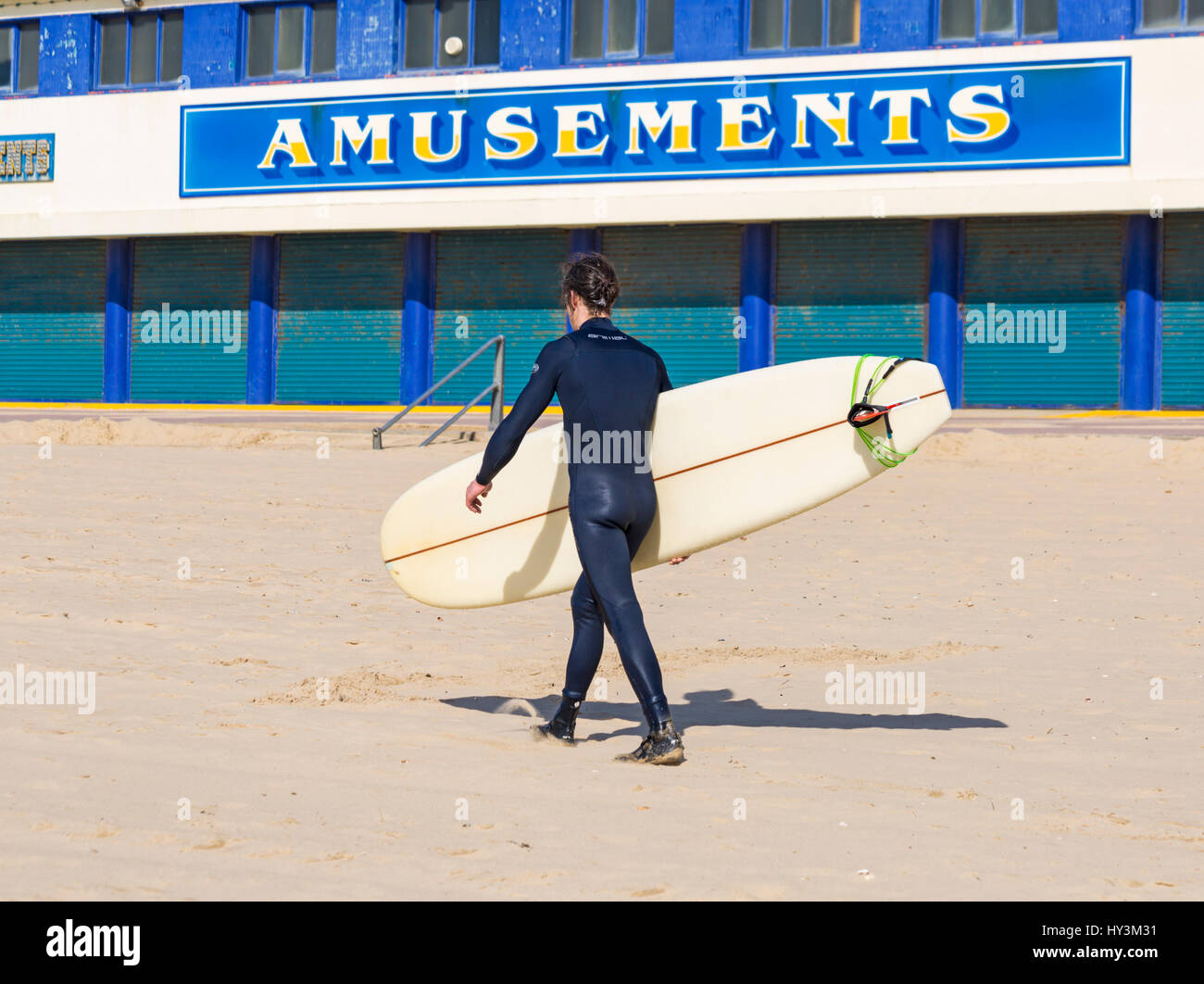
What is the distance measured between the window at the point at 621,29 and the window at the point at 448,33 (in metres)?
1.40

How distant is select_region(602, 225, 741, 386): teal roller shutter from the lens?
22.3 m

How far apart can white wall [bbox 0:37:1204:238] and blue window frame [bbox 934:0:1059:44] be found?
16.1 inches

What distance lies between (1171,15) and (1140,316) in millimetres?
3931

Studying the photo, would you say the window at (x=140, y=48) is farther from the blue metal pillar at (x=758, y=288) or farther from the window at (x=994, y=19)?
the window at (x=994, y=19)

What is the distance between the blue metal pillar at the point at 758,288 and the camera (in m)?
22.0

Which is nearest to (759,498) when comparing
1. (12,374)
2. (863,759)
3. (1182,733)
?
(863,759)

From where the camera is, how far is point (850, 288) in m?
21.7

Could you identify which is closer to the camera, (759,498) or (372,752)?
(372,752)

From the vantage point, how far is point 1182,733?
5.88 metres

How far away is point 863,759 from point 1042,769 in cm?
62

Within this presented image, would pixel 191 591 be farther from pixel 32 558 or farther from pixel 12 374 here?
pixel 12 374

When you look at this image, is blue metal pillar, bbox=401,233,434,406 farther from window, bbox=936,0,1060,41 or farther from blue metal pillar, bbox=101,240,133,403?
window, bbox=936,0,1060,41

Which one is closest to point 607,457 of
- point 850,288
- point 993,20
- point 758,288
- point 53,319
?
point 850,288

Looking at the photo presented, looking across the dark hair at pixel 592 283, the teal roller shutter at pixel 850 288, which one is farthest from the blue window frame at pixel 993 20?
the dark hair at pixel 592 283
